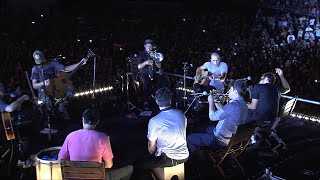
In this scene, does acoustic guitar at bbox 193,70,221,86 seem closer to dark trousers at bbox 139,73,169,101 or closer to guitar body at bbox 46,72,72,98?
dark trousers at bbox 139,73,169,101

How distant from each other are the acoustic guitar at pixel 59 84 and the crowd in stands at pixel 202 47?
163 cm

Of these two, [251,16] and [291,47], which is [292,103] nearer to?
[291,47]

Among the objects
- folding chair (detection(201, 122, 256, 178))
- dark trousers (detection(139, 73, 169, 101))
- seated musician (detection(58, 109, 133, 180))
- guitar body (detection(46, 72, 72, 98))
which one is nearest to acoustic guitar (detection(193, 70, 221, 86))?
dark trousers (detection(139, 73, 169, 101))

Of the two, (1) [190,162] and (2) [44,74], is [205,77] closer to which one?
(1) [190,162]

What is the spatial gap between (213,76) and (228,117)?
2527mm

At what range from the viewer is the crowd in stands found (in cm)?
1017

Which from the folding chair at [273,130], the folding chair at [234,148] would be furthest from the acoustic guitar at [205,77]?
the folding chair at [234,148]

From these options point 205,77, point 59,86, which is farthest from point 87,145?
point 205,77

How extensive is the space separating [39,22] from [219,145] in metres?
12.0

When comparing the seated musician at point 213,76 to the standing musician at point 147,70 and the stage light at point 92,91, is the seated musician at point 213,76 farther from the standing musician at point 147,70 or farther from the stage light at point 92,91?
the stage light at point 92,91

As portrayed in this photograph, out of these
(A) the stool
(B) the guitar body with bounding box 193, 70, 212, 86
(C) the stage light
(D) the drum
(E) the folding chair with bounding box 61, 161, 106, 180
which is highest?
(B) the guitar body with bounding box 193, 70, 212, 86

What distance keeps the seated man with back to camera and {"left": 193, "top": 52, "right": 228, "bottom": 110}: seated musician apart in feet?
9.77

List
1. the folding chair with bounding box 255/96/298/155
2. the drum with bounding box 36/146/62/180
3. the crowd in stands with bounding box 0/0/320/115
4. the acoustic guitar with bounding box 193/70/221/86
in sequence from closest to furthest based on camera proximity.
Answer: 1. the drum with bounding box 36/146/62/180
2. the folding chair with bounding box 255/96/298/155
3. the acoustic guitar with bounding box 193/70/221/86
4. the crowd in stands with bounding box 0/0/320/115

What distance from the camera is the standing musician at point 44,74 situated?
5557 mm
